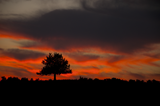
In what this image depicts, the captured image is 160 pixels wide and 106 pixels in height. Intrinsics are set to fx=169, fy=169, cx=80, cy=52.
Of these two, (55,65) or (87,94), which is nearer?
(87,94)

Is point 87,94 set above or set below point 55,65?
below

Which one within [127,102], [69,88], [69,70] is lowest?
[127,102]

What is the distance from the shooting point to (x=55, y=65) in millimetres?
57094

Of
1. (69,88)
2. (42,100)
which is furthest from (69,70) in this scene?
(42,100)

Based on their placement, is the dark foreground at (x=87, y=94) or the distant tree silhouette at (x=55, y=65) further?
the distant tree silhouette at (x=55, y=65)

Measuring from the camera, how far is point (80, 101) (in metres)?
15.8

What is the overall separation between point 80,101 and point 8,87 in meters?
9.25

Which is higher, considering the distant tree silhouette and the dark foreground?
the distant tree silhouette

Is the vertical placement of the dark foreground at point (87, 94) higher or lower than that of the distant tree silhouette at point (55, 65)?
lower

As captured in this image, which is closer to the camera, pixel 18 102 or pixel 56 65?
pixel 18 102

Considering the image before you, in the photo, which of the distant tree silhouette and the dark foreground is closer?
the dark foreground

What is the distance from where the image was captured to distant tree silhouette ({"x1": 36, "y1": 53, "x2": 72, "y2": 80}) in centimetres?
5673

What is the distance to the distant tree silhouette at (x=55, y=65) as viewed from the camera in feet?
186

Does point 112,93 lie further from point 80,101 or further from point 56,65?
point 56,65
